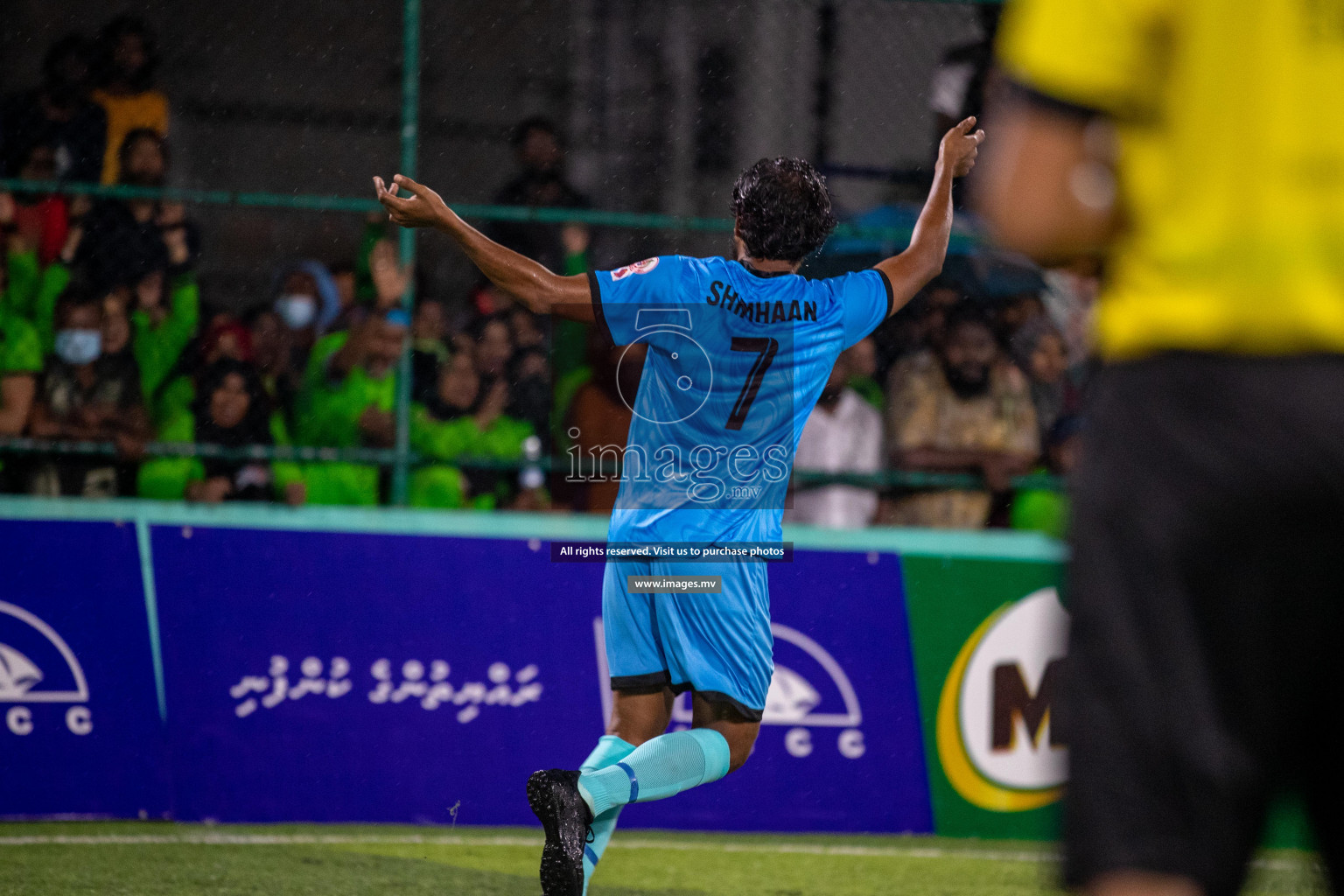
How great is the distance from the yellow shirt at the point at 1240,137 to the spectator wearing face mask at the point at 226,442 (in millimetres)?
4783

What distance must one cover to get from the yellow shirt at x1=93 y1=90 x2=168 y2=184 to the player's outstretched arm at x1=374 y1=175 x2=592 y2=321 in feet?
9.18

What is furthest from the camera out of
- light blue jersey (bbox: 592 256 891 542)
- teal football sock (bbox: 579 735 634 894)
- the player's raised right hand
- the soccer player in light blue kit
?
the player's raised right hand

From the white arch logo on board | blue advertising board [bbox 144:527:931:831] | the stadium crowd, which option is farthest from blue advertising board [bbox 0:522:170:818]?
the stadium crowd

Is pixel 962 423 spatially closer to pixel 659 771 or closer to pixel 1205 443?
pixel 659 771

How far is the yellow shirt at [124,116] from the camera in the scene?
6.19m

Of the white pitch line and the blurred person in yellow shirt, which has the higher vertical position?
the blurred person in yellow shirt

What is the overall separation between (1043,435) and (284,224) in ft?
14.2

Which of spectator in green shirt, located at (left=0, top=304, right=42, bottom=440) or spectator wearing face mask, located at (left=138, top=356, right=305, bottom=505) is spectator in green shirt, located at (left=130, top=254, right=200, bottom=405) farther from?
spectator in green shirt, located at (left=0, top=304, right=42, bottom=440)

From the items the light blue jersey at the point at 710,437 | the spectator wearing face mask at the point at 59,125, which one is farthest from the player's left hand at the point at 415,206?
the spectator wearing face mask at the point at 59,125

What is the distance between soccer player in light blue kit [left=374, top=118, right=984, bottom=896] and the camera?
3.92 metres

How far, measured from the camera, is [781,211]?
4.08m

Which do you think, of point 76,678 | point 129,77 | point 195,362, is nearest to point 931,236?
point 195,362

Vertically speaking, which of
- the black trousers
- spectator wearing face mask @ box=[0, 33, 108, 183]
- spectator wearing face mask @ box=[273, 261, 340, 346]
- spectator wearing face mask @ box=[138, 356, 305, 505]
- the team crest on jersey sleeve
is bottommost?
spectator wearing face mask @ box=[138, 356, 305, 505]

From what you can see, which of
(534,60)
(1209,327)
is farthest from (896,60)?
(1209,327)
